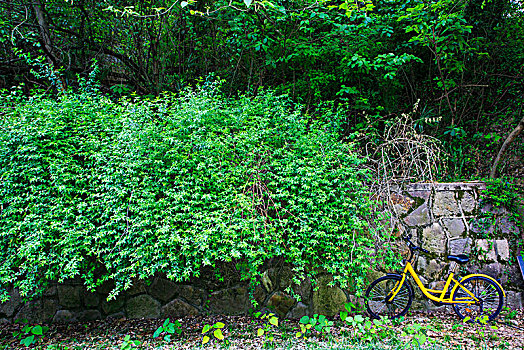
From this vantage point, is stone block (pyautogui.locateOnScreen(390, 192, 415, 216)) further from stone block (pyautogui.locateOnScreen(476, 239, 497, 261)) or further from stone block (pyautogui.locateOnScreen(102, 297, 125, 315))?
stone block (pyautogui.locateOnScreen(102, 297, 125, 315))

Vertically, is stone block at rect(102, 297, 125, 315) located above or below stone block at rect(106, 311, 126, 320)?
above

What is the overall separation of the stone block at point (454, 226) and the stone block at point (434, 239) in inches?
2.9

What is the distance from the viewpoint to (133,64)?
18.2 feet

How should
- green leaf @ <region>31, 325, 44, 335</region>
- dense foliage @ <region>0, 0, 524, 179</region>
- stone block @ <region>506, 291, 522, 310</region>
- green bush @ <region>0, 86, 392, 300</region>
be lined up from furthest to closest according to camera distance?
dense foliage @ <region>0, 0, 524, 179</region> → stone block @ <region>506, 291, 522, 310</region> → green leaf @ <region>31, 325, 44, 335</region> → green bush @ <region>0, 86, 392, 300</region>

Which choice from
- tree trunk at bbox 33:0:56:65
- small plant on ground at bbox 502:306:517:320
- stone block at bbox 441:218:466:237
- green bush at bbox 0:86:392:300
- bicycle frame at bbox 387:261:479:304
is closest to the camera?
green bush at bbox 0:86:392:300

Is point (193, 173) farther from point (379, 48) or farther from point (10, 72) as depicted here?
point (10, 72)

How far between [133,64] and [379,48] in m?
4.30

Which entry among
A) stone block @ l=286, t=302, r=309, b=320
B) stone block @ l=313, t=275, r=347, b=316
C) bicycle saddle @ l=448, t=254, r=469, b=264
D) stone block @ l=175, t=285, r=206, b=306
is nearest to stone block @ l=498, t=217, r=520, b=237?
bicycle saddle @ l=448, t=254, r=469, b=264

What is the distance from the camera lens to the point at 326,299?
3.17m

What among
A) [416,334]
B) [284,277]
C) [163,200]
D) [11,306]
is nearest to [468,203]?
[416,334]

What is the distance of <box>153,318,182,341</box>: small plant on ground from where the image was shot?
2.80m

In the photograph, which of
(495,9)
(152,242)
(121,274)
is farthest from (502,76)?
(121,274)

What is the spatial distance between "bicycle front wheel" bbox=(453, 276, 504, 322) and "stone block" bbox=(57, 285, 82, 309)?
391 centimetres

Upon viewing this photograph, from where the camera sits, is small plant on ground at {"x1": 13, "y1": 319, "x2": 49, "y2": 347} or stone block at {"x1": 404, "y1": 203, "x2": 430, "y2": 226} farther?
stone block at {"x1": 404, "y1": 203, "x2": 430, "y2": 226}
